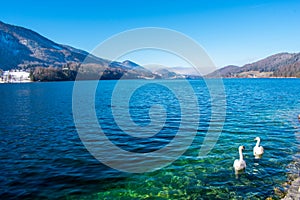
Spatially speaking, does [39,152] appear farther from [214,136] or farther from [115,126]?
[214,136]

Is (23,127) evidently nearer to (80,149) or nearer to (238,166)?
(80,149)

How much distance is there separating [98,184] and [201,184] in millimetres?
7568

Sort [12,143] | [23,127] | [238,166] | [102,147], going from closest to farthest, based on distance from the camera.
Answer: [238,166]
[102,147]
[12,143]
[23,127]

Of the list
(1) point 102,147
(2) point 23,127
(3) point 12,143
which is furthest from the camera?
(2) point 23,127

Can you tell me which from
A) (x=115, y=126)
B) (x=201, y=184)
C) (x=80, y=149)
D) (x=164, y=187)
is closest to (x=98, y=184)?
(x=164, y=187)

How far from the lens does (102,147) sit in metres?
26.6

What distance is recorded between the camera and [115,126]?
38281mm

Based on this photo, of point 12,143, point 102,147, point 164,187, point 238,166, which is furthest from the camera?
point 12,143

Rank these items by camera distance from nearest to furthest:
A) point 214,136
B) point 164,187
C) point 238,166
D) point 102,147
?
point 164,187, point 238,166, point 102,147, point 214,136

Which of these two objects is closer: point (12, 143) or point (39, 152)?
point (39, 152)

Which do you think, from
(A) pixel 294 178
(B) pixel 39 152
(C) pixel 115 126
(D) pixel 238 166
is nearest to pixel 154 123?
(C) pixel 115 126

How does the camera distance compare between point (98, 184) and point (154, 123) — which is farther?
point (154, 123)

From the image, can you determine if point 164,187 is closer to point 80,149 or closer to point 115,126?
point 80,149

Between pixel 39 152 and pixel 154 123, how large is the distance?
65.1 feet
